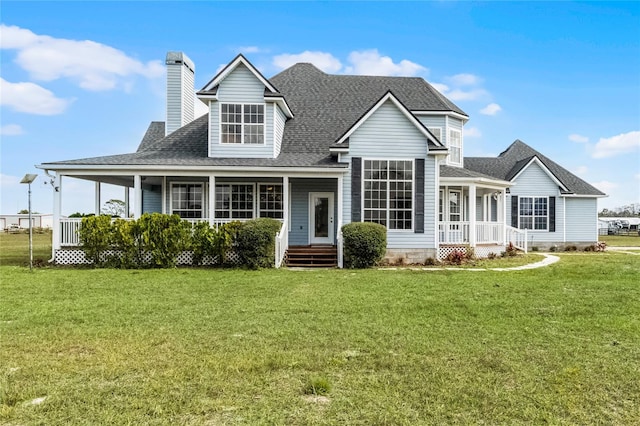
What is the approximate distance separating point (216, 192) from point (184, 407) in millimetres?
14698

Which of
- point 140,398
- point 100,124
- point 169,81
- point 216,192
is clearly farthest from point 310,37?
point 140,398

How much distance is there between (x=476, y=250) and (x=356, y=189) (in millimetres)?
5873

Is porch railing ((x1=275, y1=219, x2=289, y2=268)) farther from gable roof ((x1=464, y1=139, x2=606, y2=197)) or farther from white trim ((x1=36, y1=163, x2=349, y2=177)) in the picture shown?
gable roof ((x1=464, y1=139, x2=606, y2=197))

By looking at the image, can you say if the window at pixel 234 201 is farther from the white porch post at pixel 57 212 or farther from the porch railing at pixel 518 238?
the porch railing at pixel 518 238

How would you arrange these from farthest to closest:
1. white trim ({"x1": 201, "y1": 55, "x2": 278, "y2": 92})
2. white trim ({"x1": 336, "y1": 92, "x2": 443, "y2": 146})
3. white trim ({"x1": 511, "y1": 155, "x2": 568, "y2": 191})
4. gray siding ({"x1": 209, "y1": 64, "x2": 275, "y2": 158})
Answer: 1. white trim ({"x1": 511, "y1": 155, "x2": 568, "y2": 191})
2. gray siding ({"x1": 209, "y1": 64, "x2": 275, "y2": 158})
3. white trim ({"x1": 201, "y1": 55, "x2": 278, "y2": 92})
4. white trim ({"x1": 336, "y1": 92, "x2": 443, "y2": 146})

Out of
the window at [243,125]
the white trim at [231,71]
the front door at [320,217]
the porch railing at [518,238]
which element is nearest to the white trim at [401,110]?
the front door at [320,217]

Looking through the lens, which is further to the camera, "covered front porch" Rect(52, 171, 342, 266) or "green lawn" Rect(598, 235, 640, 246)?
"green lawn" Rect(598, 235, 640, 246)

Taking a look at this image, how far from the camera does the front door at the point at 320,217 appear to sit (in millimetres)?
18078

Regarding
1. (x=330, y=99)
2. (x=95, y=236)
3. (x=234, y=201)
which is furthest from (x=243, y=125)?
(x=95, y=236)

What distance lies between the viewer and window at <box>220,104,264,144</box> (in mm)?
17234

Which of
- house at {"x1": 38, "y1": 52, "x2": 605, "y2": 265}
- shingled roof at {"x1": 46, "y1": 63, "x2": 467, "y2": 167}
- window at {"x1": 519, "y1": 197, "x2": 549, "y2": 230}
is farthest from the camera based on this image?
window at {"x1": 519, "y1": 197, "x2": 549, "y2": 230}

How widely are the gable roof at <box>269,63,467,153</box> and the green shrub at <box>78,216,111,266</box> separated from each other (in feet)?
24.8

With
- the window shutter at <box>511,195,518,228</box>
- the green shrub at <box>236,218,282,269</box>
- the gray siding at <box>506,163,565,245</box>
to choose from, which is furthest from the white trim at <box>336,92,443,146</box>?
the gray siding at <box>506,163,565,245</box>

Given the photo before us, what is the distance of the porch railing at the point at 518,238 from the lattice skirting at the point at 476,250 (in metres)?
2.27
